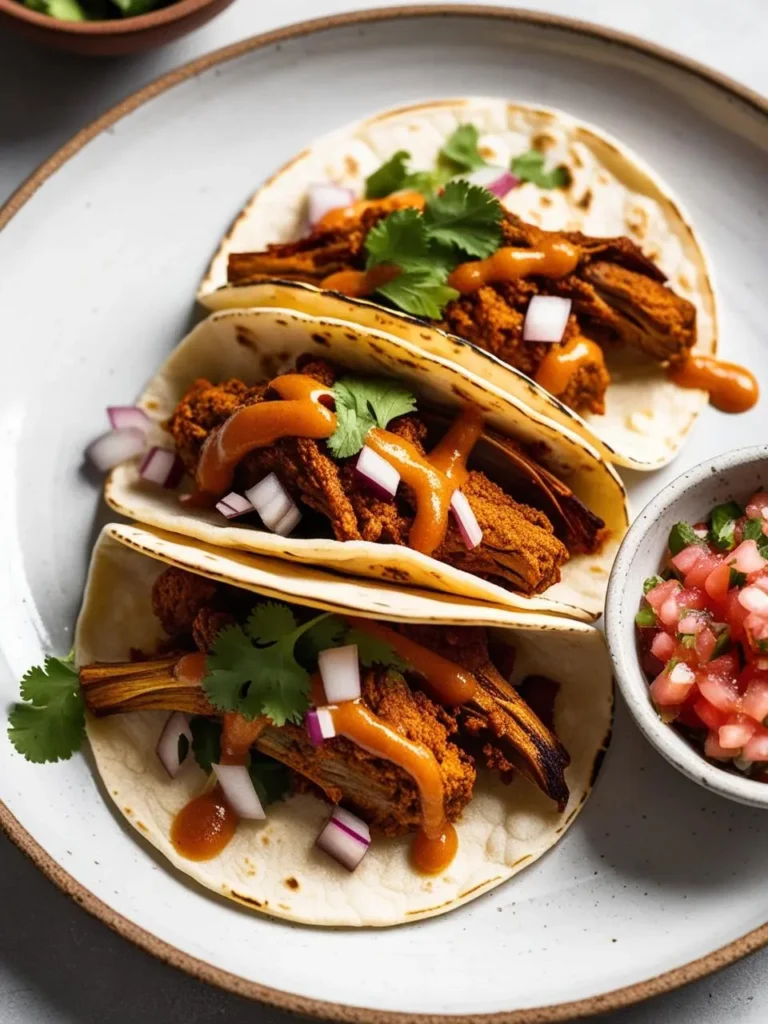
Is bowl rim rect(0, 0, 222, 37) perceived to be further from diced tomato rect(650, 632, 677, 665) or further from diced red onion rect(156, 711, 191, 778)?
diced tomato rect(650, 632, 677, 665)

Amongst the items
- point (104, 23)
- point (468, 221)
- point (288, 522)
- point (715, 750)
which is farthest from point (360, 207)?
point (715, 750)

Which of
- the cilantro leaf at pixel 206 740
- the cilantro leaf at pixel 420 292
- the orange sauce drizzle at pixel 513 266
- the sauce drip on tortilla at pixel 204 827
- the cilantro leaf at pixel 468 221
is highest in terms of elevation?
the cilantro leaf at pixel 468 221

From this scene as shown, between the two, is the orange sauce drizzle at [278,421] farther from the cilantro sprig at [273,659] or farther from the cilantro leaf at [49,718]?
the cilantro leaf at [49,718]

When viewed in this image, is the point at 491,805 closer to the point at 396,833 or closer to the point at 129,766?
the point at 396,833


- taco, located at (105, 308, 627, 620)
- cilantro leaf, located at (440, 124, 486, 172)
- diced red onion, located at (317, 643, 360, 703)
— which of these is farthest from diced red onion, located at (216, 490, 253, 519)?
cilantro leaf, located at (440, 124, 486, 172)

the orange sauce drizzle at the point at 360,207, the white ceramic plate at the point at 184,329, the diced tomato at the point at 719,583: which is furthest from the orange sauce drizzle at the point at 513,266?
the diced tomato at the point at 719,583

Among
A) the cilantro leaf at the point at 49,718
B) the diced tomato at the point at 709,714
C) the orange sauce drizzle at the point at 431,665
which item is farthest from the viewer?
the cilantro leaf at the point at 49,718

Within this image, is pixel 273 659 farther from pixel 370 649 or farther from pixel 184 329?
pixel 184 329
